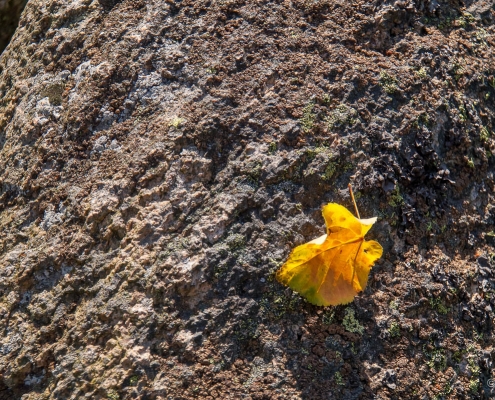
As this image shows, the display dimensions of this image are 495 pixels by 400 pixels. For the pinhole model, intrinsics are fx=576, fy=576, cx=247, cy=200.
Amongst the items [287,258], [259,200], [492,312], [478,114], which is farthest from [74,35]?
[492,312]

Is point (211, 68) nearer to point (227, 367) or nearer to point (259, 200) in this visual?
point (259, 200)

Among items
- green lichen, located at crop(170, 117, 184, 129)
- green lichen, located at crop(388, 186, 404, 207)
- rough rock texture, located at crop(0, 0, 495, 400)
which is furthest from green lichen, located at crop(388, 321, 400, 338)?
green lichen, located at crop(170, 117, 184, 129)

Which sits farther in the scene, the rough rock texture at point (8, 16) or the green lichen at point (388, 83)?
the rough rock texture at point (8, 16)

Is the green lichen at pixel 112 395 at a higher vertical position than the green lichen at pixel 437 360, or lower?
higher

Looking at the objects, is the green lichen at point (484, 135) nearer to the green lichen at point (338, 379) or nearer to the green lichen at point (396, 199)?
the green lichen at point (396, 199)

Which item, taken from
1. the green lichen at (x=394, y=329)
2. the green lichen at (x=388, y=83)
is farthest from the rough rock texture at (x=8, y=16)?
the green lichen at (x=394, y=329)

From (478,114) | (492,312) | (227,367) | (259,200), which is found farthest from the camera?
(478,114)

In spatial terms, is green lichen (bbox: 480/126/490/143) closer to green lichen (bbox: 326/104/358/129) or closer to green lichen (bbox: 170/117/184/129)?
green lichen (bbox: 326/104/358/129)

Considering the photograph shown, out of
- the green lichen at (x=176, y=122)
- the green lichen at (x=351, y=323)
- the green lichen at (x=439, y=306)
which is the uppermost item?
the green lichen at (x=176, y=122)

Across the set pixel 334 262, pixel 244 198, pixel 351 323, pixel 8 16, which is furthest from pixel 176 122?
pixel 8 16
